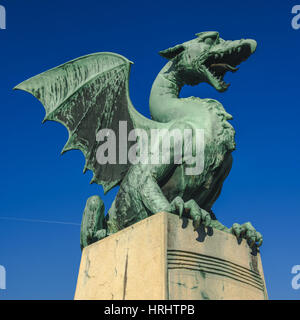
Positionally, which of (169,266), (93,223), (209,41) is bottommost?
(169,266)

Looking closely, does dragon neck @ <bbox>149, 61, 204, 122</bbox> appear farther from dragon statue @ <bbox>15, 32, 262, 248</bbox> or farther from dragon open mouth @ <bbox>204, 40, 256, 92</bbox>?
dragon open mouth @ <bbox>204, 40, 256, 92</bbox>

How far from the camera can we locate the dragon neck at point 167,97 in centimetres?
510

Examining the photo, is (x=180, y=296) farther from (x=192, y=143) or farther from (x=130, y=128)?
(x=130, y=128)

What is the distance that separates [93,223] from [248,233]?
77.4 inches

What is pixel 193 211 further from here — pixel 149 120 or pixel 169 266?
pixel 149 120

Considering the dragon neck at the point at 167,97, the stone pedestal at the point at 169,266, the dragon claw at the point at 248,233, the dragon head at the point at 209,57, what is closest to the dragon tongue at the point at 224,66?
the dragon head at the point at 209,57

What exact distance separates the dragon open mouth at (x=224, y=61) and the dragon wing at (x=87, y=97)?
1252mm

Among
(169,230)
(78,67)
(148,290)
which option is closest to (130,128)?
(78,67)

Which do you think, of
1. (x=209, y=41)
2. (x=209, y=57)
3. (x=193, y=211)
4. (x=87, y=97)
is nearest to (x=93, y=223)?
(x=193, y=211)

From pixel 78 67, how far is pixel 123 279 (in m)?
3.59

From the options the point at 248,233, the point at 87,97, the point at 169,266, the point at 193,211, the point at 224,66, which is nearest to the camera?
the point at 169,266

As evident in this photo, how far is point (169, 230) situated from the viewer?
11.6 ft

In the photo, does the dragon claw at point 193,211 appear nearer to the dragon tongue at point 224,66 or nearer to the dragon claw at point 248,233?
the dragon claw at point 248,233

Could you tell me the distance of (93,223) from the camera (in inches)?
188
